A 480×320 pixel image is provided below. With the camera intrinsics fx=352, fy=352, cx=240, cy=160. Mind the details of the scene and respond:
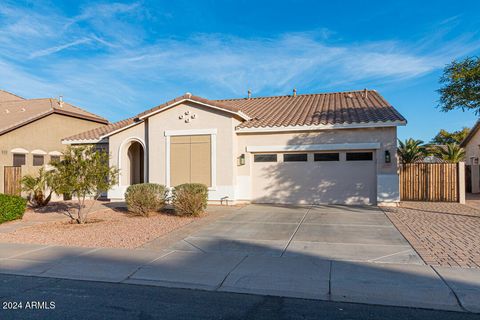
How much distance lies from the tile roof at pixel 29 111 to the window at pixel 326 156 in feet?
48.7

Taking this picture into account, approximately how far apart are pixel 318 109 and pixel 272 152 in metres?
4.08

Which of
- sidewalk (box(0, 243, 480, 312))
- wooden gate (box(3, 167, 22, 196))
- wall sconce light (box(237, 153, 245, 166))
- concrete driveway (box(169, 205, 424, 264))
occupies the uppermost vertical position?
wall sconce light (box(237, 153, 245, 166))

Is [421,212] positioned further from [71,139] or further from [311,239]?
[71,139]

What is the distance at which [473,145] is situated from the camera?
27969mm

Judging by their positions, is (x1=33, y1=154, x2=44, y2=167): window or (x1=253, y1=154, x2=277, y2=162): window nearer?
(x1=253, y1=154, x2=277, y2=162): window

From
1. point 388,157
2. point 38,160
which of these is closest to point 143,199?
point 388,157

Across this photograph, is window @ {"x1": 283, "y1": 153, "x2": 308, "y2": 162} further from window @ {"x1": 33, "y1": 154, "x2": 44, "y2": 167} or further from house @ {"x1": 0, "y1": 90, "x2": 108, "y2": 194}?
window @ {"x1": 33, "y1": 154, "x2": 44, "y2": 167}

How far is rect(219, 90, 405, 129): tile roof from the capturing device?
52.0 feet

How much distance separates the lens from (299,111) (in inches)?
738

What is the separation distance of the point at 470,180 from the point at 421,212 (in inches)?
522

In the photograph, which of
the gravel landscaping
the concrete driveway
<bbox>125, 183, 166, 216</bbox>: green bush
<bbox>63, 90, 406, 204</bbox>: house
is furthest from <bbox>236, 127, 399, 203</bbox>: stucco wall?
the gravel landscaping

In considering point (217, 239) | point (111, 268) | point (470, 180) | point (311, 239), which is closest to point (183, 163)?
Result: point (217, 239)

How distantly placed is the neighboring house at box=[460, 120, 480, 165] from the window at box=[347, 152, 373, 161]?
15.3 meters

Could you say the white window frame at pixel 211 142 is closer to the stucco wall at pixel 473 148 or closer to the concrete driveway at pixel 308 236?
the concrete driveway at pixel 308 236
